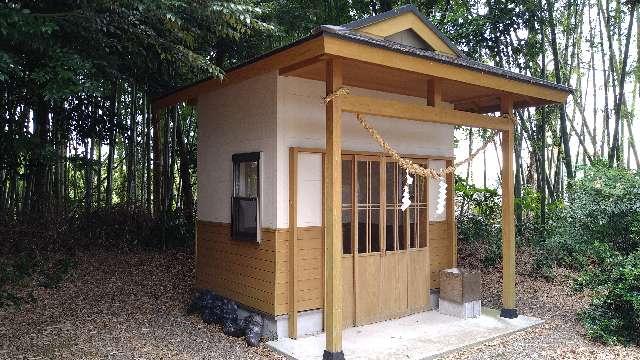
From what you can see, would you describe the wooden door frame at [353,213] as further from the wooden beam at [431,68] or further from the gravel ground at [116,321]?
the wooden beam at [431,68]

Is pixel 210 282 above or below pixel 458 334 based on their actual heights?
above

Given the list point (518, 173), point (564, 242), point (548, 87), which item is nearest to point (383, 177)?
point (548, 87)

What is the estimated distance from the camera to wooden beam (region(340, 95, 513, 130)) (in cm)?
414

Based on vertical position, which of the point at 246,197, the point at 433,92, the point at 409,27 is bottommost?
the point at 246,197

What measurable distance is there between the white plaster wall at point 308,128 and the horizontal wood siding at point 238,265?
1.36ft

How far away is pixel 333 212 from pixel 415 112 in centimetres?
133

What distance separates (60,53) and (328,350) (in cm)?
333

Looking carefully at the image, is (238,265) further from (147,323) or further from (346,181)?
(346,181)

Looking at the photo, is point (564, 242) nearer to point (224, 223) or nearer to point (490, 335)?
point (490, 335)

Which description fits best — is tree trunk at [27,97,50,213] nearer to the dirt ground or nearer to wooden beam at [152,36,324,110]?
the dirt ground

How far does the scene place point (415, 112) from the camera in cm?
456

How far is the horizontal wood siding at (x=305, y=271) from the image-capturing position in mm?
4824

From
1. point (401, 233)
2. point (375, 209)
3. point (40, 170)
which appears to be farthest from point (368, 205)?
point (40, 170)

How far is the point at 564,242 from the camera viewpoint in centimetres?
614
